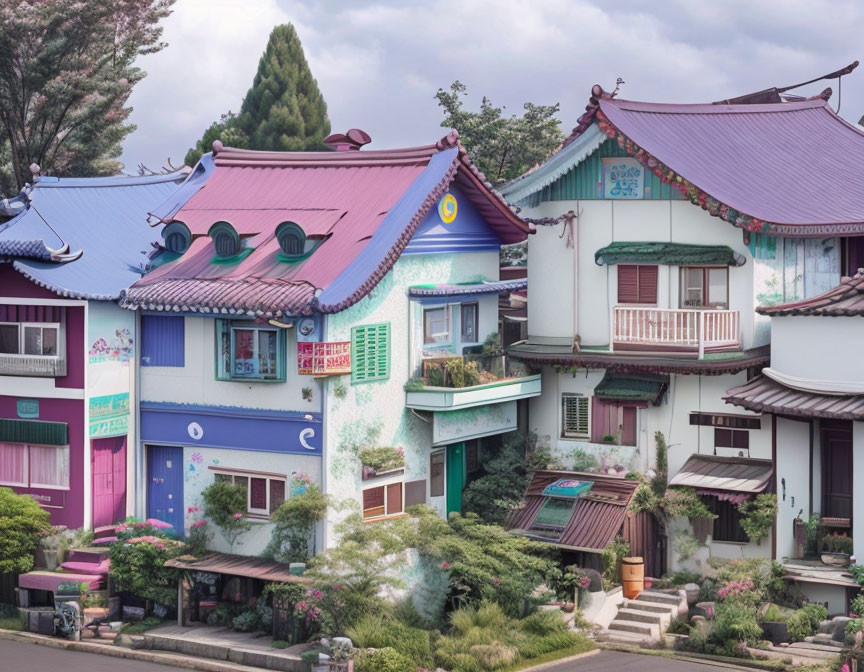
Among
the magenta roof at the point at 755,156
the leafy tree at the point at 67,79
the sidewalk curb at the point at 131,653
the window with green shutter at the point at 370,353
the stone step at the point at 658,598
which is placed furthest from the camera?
the leafy tree at the point at 67,79

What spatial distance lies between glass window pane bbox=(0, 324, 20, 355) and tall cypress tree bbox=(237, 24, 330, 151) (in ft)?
129

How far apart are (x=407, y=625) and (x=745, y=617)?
24.0ft

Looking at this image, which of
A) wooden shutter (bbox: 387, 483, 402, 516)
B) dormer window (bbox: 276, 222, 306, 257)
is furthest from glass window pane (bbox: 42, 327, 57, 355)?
wooden shutter (bbox: 387, 483, 402, 516)

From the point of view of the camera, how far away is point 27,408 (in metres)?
38.5

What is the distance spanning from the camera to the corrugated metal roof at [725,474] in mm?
37656

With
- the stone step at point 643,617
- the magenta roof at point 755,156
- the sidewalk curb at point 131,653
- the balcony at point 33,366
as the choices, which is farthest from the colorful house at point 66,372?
the magenta roof at point 755,156

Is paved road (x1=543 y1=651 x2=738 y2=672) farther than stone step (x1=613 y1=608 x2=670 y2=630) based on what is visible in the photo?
No

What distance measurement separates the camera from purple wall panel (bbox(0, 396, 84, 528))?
3784 cm

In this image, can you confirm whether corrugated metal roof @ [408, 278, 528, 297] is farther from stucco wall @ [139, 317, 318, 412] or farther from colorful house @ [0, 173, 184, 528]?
colorful house @ [0, 173, 184, 528]

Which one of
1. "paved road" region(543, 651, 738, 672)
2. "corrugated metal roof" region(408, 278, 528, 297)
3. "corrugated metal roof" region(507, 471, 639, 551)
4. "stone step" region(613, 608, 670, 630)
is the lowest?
"paved road" region(543, 651, 738, 672)

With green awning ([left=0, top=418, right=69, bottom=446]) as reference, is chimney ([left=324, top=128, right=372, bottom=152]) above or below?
above

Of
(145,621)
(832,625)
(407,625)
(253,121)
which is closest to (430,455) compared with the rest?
(407,625)

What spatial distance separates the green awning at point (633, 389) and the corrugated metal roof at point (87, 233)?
11676mm

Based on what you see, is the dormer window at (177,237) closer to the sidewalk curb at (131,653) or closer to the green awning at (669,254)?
the sidewalk curb at (131,653)
